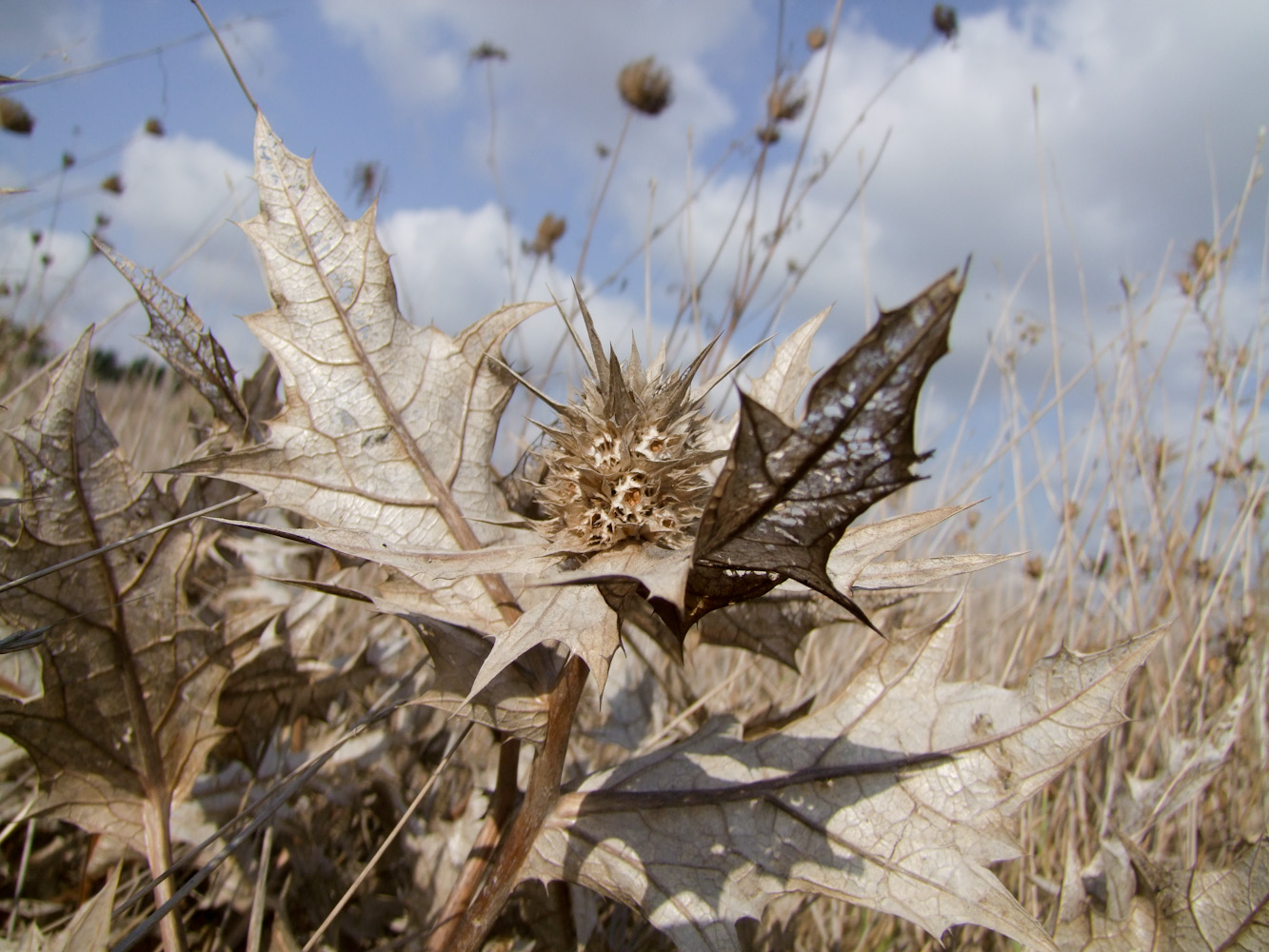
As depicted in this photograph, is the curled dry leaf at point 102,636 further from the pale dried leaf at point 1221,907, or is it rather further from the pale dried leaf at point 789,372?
the pale dried leaf at point 1221,907

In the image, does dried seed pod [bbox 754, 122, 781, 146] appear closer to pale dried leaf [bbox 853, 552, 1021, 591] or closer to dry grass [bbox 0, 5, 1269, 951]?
dry grass [bbox 0, 5, 1269, 951]

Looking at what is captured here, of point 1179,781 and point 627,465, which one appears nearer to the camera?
point 627,465

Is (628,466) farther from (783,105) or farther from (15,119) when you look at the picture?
(15,119)

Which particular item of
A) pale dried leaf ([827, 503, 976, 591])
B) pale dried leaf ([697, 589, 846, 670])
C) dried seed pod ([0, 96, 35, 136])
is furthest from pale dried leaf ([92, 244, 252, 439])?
dried seed pod ([0, 96, 35, 136])

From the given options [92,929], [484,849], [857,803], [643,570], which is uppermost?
[643,570]

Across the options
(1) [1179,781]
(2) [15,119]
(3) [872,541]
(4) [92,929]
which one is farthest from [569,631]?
(2) [15,119]

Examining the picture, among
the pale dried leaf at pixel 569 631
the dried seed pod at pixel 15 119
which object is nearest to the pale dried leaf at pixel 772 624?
the pale dried leaf at pixel 569 631

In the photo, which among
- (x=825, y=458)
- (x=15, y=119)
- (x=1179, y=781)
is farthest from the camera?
(x=15, y=119)

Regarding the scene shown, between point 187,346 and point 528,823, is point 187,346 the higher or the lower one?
the higher one
